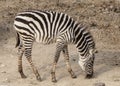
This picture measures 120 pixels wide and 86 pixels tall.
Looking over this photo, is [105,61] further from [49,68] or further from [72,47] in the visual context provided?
[49,68]

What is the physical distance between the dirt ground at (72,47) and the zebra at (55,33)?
404 millimetres

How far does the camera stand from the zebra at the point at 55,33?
9220mm

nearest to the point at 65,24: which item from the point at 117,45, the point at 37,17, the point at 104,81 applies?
the point at 37,17

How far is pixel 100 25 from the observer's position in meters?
13.1

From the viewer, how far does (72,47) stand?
11.8 meters

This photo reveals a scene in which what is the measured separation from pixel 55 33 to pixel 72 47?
2560mm

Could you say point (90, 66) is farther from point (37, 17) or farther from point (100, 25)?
point (100, 25)

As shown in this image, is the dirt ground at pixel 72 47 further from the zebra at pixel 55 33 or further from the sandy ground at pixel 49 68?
the zebra at pixel 55 33

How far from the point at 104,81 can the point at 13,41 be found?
13.0ft

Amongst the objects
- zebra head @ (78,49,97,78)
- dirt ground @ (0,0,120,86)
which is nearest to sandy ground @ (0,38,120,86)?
dirt ground @ (0,0,120,86)

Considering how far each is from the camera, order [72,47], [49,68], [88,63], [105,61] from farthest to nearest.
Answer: [72,47], [105,61], [49,68], [88,63]

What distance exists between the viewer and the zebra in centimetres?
922

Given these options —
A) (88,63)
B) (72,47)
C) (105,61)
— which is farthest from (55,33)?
(72,47)

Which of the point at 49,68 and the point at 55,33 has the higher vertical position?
the point at 55,33
